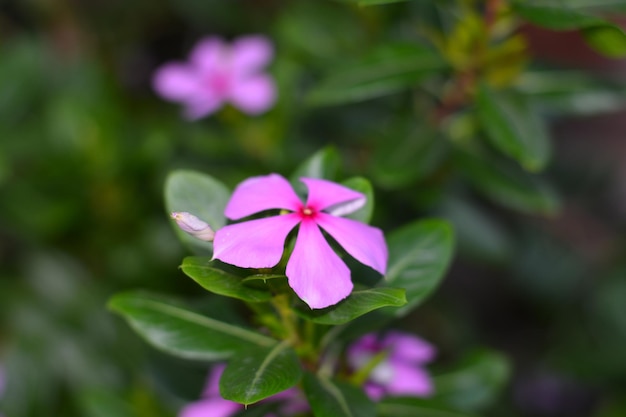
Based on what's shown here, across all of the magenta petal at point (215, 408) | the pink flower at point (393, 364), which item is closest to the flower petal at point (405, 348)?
the pink flower at point (393, 364)

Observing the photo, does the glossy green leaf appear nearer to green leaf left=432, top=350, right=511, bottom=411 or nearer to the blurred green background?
the blurred green background

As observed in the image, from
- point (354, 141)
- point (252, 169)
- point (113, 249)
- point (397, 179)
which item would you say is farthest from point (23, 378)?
point (354, 141)

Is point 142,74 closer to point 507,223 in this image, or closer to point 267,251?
point 507,223

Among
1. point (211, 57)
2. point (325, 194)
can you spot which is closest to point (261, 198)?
point (325, 194)

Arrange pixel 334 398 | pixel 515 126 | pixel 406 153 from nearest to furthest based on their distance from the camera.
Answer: pixel 334 398 < pixel 515 126 < pixel 406 153

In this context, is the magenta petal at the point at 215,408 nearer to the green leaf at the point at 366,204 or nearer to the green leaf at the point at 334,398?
the green leaf at the point at 334,398

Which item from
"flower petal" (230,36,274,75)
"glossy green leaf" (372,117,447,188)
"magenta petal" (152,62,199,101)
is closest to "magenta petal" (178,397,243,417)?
"glossy green leaf" (372,117,447,188)

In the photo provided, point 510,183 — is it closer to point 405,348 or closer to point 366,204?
point 405,348
